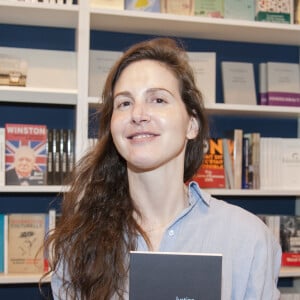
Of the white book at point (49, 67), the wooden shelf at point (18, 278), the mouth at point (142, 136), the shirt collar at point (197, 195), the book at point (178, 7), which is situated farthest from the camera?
the white book at point (49, 67)

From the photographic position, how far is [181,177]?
4.20ft

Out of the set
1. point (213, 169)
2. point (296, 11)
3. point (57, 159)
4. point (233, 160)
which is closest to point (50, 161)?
point (57, 159)

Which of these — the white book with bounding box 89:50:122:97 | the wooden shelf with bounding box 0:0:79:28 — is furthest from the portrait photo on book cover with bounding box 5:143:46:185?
the wooden shelf with bounding box 0:0:79:28

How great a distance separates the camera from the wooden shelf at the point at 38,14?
2.00 metres

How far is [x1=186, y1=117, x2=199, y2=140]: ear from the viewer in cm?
132

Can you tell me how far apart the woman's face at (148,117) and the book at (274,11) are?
4.01 feet

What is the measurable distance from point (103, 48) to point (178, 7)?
0.48 m

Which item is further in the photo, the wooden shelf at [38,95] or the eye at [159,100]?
the wooden shelf at [38,95]

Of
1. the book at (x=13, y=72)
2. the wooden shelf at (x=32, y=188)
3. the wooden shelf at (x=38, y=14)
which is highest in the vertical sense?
the wooden shelf at (x=38, y=14)

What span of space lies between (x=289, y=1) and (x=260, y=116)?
2.04 ft

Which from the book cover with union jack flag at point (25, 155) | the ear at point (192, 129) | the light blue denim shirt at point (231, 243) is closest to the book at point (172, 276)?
the light blue denim shirt at point (231, 243)

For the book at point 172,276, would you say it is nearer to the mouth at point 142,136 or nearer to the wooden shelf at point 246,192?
the mouth at point 142,136

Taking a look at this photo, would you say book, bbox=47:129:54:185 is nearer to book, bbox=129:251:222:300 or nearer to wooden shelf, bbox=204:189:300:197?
wooden shelf, bbox=204:189:300:197

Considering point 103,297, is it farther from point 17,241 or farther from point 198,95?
point 17,241
